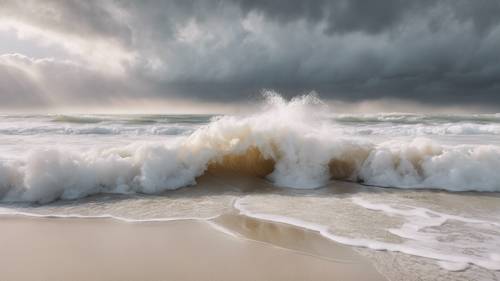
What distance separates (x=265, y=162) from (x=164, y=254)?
175 inches

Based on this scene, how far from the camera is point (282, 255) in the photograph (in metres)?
3.24

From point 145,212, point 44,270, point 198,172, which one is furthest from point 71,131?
point 44,270

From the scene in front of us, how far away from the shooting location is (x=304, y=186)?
654 cm

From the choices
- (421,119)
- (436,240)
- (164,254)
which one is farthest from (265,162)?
(421,119)

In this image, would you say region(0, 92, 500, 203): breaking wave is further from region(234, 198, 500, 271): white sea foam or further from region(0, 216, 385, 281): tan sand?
region(234, 198, 500, 271): white sea foam

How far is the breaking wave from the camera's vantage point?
576cm

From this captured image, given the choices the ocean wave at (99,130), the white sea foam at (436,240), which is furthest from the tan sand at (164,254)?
the ocean wave at (99,130)

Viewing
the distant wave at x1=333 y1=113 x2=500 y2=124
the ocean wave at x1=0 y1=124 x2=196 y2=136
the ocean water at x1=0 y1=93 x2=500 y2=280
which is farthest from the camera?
the distant wave at x1=333 y1=113 x2=500 y2=124

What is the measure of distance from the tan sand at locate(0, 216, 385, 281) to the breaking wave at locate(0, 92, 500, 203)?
1683 millimetres

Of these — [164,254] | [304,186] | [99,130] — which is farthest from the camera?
[99,130]

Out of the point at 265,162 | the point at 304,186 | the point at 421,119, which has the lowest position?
the point at 304,186

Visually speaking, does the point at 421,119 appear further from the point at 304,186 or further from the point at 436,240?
the point at 436,240

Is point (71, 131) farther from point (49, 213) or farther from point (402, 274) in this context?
point (402, 274)

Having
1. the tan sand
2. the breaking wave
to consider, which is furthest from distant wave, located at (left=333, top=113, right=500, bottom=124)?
the tan sand
